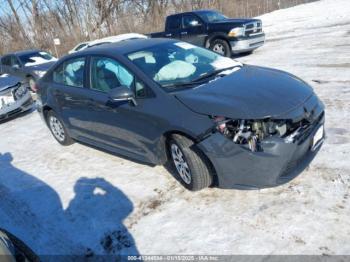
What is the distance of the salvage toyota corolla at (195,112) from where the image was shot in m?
3.51

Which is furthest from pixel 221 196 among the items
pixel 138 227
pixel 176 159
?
pixel 138 227

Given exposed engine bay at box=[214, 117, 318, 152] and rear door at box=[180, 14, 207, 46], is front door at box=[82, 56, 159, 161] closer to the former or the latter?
exposed engine bay at box=[214, 117, 318, 152]

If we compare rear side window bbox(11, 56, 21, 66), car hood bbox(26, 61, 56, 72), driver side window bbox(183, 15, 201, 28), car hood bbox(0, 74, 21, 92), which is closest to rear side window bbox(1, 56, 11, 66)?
rear side window bbox(11, 56, 21, 66)

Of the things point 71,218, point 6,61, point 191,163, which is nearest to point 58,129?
point 71,218

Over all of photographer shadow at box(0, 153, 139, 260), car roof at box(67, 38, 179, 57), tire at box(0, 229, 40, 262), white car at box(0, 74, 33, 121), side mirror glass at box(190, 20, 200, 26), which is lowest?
photographer shadow at box(0, 153, 139, 260)

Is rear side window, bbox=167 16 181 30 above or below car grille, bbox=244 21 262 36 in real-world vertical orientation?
above

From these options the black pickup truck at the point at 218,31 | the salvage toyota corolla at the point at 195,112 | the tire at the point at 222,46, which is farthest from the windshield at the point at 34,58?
the salvage toyota corolla at the point at 195,112

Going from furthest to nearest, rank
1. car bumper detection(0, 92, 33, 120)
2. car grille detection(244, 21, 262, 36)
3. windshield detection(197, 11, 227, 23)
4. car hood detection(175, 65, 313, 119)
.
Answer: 1. windshield detection(197, 11, 227, 23)
2. car grille detection(244, 21, 262, 36)
3. car bumper detection(0, 92, 33, 120)
4. car hood detection(175, 65, 313, 119)

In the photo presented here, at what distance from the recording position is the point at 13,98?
898 cm

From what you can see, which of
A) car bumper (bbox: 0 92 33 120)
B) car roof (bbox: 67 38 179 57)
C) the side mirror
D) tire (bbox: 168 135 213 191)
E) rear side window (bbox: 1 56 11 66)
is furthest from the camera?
rear side window (bbox: 1 56 11 66)

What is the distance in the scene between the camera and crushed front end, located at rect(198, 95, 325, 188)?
344 cm

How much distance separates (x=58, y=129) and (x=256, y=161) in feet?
13.4

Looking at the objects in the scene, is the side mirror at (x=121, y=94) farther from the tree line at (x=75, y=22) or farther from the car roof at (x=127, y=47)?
the tree line at (x=75, y=22)

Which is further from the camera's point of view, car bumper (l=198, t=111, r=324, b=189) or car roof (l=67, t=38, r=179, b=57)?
car roof (l=67, t=38, r=179, b=57)
